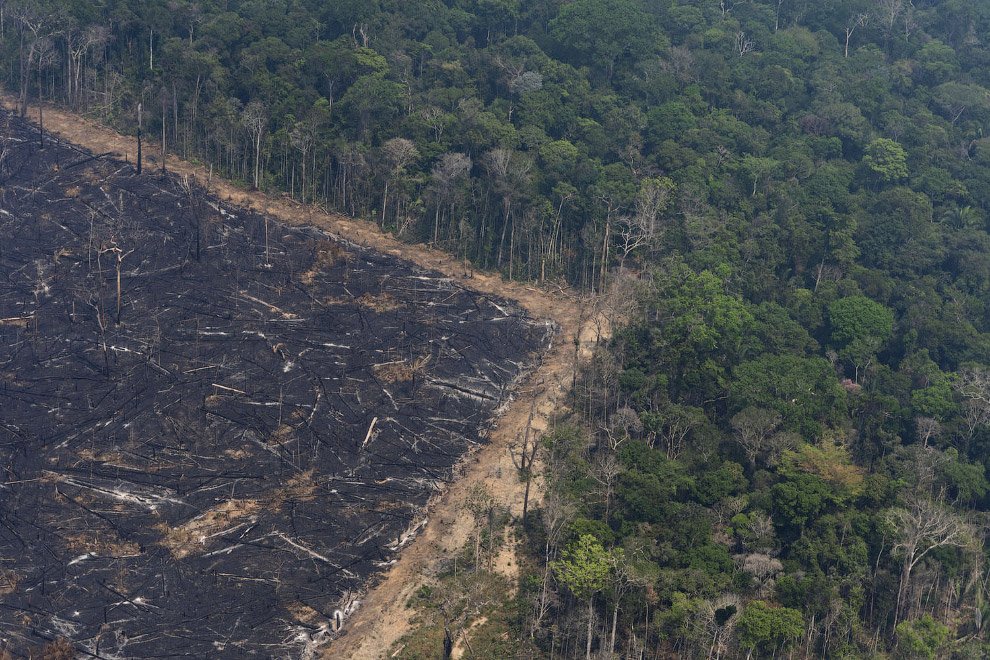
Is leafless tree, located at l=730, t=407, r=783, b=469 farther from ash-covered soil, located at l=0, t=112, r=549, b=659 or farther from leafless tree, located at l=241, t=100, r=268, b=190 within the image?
leafless tree, located at l=241, t=100, r=268, b=190

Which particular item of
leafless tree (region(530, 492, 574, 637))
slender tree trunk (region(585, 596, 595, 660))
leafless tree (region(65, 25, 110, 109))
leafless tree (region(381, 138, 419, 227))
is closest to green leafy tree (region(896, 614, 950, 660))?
slender tree trunk (region(585, 596, 595, 660))

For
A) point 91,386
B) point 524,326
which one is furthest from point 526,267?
point 91,386

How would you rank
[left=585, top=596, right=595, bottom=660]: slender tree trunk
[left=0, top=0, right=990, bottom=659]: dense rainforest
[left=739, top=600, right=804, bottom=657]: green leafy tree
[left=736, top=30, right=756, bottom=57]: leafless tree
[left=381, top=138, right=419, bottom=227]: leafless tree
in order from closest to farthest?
[left=585, top=596, right=595, bottom=660]: slender tree trunk
[left=739, top=600, right=804, bottom=657]: green leafy tree
[left=0, top=0, right=990, bottom=659]: dense rainforest
[left=381, top=138, right=419, bottom=227]: leafless tree
[left=736, top=30, right=756, bottom=57]: leafless tree

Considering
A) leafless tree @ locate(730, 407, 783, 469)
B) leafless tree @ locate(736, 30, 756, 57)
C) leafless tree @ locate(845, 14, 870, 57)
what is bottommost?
leafless tree @ locate(730, 407, 783, 469)

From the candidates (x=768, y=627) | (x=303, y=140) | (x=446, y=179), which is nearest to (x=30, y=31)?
(x=303, y=140)

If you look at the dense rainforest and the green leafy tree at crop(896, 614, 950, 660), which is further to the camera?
the dense rainforest

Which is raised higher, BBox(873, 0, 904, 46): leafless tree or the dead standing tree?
BBox(873, 0, 904, 46): leafless tree

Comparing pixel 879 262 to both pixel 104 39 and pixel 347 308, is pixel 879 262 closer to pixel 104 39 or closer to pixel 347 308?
pixel 347 308

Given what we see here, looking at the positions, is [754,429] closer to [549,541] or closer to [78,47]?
[549,541]

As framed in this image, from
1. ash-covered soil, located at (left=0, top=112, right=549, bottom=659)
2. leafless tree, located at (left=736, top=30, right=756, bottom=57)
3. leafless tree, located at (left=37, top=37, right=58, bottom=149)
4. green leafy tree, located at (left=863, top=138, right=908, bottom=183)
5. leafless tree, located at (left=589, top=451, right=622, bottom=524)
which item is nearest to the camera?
ash-covered soil, located at (left=0, top=112, right=549, bottom=659)
